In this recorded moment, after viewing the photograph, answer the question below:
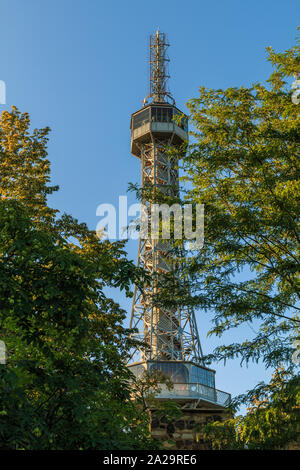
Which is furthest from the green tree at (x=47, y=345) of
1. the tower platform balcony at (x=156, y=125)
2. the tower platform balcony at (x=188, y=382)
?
the tower platform balcony at (x=156, y=125)

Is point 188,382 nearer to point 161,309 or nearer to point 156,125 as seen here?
point 161,309

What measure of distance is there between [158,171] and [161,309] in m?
16.9

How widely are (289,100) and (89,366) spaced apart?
26.4ft

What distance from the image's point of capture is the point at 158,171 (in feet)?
191

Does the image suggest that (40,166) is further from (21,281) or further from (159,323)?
(159,323)

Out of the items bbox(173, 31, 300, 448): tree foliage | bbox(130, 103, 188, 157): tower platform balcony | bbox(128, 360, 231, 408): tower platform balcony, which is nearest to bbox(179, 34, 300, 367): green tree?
bbox(173, 31, 300, 448): tree foliage

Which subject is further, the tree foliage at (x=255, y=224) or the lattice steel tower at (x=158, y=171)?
the lattice steel tower at (x=158, y=171)

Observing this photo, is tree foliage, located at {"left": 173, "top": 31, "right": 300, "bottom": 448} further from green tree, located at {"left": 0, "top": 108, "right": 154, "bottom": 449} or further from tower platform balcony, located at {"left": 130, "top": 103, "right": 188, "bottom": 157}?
tower platform balcony, located at {"left": 130, "top": 103, "right": 188, "bottom": 157}

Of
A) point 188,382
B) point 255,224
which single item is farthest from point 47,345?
point 188,382

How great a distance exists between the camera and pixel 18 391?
20.2 feet

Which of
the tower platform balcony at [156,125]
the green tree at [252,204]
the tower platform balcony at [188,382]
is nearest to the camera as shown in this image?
the green tree at [252,204]

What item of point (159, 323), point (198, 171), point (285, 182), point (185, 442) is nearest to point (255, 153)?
point (285, 182)

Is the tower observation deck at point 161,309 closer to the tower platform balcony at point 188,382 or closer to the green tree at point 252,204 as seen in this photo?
the tower platform balcony at point 188,382

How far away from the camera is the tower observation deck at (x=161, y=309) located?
4017 centimetres
